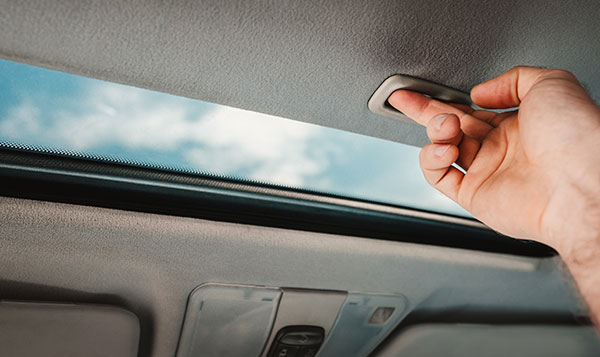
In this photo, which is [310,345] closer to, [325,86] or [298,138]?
[298,138]

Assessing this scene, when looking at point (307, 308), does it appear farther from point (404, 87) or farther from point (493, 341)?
point (493, 341)

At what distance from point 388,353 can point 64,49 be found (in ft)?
5.01

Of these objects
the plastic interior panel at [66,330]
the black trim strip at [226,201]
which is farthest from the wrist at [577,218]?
the plastic interior panel at [66,330]

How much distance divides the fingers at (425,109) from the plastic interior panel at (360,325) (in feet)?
2.34

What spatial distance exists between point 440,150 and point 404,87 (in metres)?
0.17

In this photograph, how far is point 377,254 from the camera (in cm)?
132

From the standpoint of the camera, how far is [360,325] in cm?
148

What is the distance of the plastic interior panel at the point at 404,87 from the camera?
0.89m

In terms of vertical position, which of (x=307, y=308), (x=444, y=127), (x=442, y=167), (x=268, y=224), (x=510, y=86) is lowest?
(x=307, y=308)

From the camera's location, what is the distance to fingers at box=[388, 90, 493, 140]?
922 millimetres

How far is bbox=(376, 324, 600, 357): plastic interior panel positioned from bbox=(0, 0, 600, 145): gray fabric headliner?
1.08 metres

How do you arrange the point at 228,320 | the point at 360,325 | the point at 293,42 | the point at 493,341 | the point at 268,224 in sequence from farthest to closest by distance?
the point at 493,341
the point at 360,325
the point at 228,320
the point at 268,224
the point at 293,42

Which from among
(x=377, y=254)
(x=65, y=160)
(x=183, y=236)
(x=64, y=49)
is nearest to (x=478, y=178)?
(x=377, y=254)

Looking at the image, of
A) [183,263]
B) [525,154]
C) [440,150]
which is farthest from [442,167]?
[183,263]
